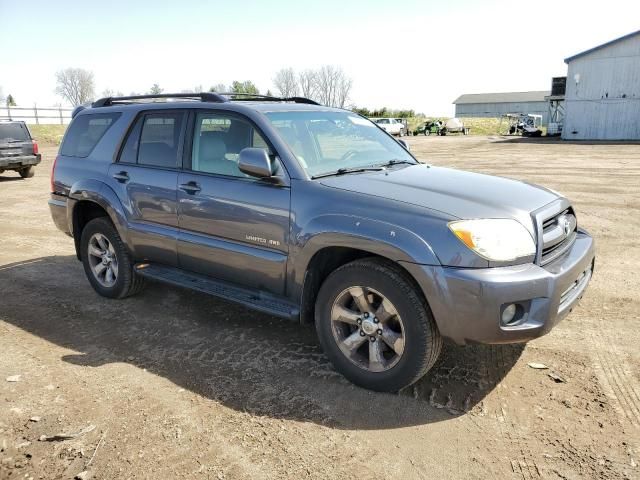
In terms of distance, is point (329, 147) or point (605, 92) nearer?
point (329, 147)

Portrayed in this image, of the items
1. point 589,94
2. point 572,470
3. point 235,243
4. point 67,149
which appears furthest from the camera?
point 589,94

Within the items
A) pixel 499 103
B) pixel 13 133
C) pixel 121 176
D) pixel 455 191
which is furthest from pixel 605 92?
pixel 499 103

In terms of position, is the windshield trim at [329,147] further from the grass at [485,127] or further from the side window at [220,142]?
the grass at [485,127]

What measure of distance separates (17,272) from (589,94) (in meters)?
38.3

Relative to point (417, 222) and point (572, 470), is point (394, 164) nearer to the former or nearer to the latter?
point (417, 222)

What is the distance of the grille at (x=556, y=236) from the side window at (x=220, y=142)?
2005mm

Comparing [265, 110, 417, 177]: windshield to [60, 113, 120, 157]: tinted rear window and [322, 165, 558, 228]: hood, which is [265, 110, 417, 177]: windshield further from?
[60, 113, 120, 157]: tinted rear window

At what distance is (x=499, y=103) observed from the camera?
97.2 metres

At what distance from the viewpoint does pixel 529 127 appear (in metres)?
44.7

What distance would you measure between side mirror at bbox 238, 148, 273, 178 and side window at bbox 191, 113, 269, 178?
25 centimetres

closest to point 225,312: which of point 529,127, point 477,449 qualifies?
point 477,449

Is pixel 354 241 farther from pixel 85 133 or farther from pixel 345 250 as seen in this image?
pixel 85 133

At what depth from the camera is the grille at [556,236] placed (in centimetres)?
322

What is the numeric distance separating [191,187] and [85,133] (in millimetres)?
1911
